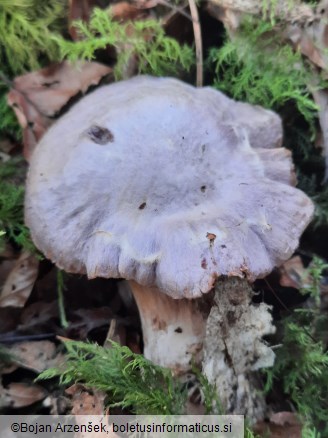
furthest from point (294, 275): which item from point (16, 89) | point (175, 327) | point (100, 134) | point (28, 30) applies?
point (28, 30)

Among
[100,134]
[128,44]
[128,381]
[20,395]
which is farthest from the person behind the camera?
[128,44]

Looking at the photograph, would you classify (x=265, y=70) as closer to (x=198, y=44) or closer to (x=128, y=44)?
(x=198, y=44)

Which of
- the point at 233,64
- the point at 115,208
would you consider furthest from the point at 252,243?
the point at 233,64

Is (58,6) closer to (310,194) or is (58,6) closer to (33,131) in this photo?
(33,131)

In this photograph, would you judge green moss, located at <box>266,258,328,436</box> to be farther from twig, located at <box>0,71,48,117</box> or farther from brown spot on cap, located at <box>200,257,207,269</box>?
twig, located at <box>0,71,48,117</box>

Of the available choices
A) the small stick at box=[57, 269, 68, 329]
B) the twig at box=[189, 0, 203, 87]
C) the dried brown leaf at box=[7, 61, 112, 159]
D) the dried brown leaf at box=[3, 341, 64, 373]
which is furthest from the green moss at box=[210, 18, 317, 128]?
the dried brown leaf at box=[3, 341, 64, 373]

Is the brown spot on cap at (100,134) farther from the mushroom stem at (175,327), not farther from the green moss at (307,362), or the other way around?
the green moss at (307,362)
